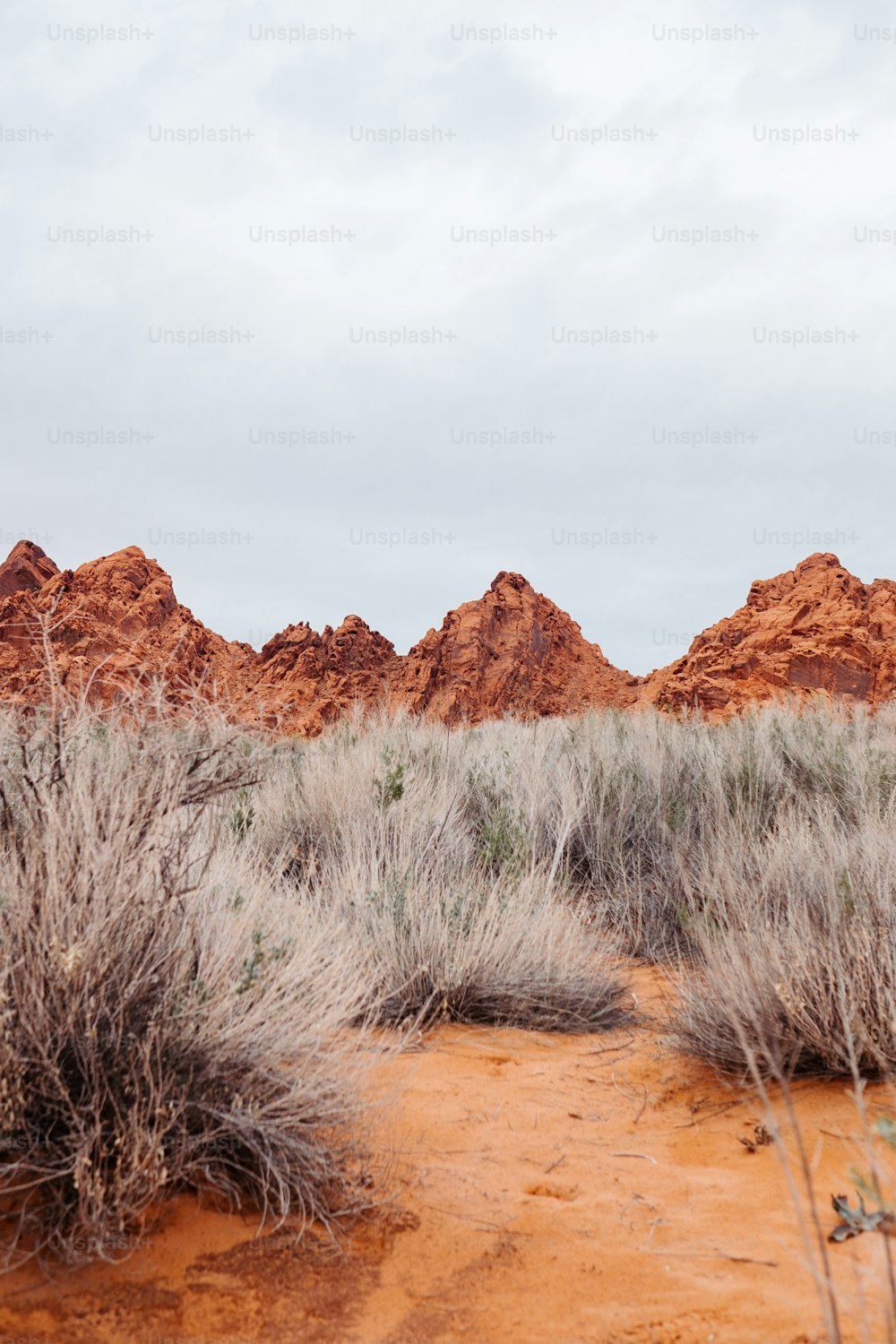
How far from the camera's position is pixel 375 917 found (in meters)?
4.25

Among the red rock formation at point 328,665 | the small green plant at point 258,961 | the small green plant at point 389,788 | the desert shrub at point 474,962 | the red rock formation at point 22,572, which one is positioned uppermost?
the red rock formation at point 22,572

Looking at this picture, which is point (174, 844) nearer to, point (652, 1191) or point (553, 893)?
point (652, 1191)

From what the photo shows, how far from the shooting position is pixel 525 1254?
7.82ft

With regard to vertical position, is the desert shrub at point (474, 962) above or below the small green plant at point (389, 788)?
below

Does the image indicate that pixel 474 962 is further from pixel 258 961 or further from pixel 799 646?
pixel 799 646

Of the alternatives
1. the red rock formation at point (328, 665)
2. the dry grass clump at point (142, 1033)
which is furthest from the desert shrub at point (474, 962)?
the red rock formation at point (328, 665)

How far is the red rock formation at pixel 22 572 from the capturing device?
67.5ft

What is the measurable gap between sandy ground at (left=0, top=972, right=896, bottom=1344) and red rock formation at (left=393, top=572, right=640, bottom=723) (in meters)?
15.6

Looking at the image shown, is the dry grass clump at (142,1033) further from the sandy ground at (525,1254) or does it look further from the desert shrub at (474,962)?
the desert shrub at (474,962)

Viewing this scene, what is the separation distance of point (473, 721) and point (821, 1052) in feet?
51.7

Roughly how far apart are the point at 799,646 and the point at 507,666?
659cm

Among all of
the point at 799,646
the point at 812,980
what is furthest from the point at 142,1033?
the point at 799,646

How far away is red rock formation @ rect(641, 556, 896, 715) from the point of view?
52.0 ft

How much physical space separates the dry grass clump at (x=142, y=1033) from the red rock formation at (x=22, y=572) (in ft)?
64.2
